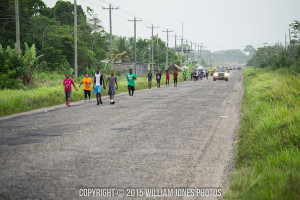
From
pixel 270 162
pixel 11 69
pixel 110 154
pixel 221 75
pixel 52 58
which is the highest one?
pixel 52 58

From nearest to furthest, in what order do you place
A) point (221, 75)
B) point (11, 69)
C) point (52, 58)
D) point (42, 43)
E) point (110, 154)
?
point (110, 154)
point (11, 69)
point (52, 58)
point (42, 43)
point (221, 75)

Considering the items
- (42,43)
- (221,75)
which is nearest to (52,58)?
(42,43)

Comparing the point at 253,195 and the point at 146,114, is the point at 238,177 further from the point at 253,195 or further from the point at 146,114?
the point at 146,114

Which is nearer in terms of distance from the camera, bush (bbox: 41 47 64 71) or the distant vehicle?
bush (bbox: 41 47 64 71)

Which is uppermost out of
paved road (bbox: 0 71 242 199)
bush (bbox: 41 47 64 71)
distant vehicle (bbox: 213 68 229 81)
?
bush (bbox: 41 47 64 71)

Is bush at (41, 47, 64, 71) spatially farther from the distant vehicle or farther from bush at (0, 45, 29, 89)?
the distant vehicle

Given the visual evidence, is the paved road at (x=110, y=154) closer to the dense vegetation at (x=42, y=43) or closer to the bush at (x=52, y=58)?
the dense vegetation at (x=42, y=43)

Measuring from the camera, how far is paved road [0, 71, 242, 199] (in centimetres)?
479

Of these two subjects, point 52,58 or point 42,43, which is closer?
point 52,58

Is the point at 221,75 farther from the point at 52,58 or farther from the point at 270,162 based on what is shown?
the point at 270,162

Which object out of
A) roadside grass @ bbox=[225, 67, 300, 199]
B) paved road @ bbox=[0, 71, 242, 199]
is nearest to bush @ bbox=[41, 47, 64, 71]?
paved road @ bbox=[0, 71, 242, 199]

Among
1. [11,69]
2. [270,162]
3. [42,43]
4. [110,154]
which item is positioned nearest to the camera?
[270,162]

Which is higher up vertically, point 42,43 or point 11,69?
point 42,43

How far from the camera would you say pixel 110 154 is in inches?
254
